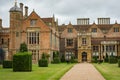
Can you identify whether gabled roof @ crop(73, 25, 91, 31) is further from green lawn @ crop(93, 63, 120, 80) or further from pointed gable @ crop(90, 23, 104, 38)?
Answer: green lawn @ crop(93, 63, 120, 80)

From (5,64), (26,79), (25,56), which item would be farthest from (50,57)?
(26,79)

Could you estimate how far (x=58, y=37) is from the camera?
6131 cm

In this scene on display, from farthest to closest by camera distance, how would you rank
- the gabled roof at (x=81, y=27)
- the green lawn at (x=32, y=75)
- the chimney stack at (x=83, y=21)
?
the chimney stack at (x=83, y=21), the gabled roof at (x=81, y=27), the green lawn at (x=32, y=75)

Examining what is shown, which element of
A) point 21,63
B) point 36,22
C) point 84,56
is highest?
point 36,22

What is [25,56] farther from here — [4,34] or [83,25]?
[83,25]

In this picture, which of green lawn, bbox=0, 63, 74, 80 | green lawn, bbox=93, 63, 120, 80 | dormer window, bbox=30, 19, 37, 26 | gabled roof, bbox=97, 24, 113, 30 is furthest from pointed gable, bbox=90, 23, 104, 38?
green lawn, bbox=0, 63, 74, 80

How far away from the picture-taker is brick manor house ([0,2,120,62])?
165 ft

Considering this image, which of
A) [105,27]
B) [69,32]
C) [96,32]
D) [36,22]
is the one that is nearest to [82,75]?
[36,22]

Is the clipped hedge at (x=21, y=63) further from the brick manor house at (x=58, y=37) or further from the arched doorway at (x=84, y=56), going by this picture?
the arched doorway at (x=84, y=56)

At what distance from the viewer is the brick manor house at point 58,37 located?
50312 millimetres

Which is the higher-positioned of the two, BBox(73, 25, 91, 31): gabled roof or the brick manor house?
BBox(73, 25, 91, 31): gabled roof

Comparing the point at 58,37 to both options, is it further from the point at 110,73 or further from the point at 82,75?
the point at 82,75

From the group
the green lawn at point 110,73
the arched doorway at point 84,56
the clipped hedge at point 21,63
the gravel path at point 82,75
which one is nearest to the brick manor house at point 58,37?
the arched doorway at point 84,56

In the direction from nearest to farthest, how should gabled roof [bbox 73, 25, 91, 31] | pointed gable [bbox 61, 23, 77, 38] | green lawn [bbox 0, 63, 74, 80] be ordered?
green lawn [bbox 0, 63, 74, 80], pointed gable [bbox 61, 23, 77, 38], gabled roof [bbox 73, 25, 91, 31]
